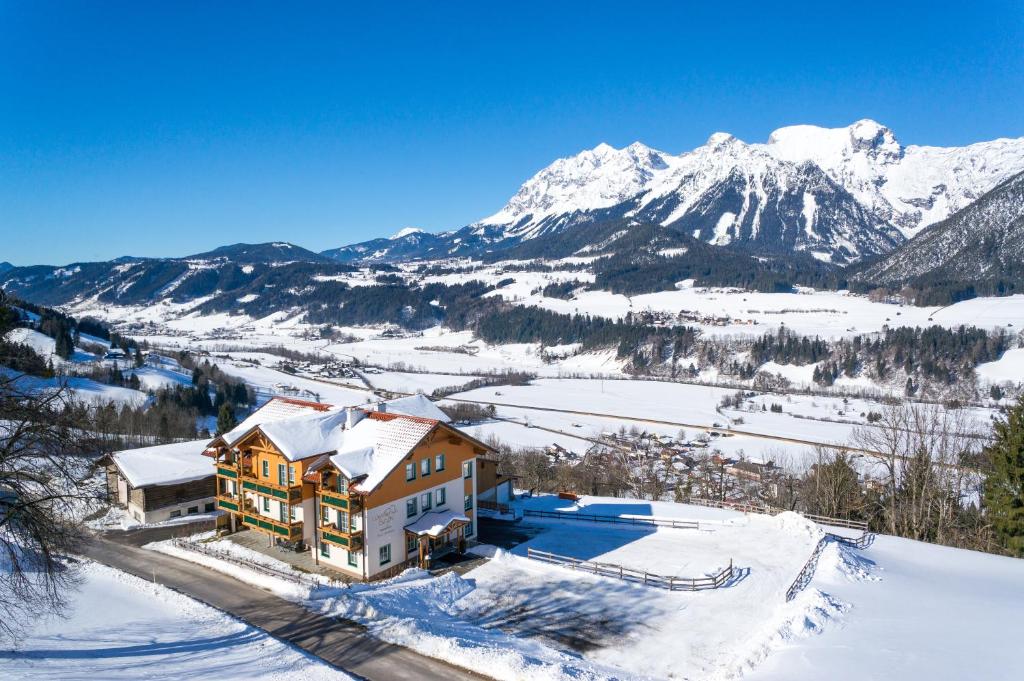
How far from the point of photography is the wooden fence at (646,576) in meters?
27.2

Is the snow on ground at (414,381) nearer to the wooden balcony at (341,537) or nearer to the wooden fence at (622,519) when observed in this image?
the wooden fence at (622,519)

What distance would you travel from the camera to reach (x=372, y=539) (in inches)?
1122

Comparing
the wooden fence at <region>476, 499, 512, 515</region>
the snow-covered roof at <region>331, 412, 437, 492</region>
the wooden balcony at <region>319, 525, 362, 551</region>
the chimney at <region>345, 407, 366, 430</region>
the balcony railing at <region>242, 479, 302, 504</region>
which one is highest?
the chimney at <region>345, 407, 366, 430</region>

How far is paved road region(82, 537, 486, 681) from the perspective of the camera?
19.6 metres

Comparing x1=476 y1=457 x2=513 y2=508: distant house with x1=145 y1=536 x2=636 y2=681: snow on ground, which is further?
x1=476 y1=457 x2=513 y2=508: distant house

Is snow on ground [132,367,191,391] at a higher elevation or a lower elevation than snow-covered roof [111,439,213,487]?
lower

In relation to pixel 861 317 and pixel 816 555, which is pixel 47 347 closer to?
pixel 816 555

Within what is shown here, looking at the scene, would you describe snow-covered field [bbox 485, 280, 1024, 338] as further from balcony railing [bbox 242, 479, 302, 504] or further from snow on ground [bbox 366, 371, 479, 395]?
balcony railing [bbox 242, 479, 302, 504]

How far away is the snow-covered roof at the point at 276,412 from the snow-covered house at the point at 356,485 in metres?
0.21

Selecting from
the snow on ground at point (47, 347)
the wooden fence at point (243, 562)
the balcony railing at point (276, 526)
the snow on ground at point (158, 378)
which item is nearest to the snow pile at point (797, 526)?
the wooden fence at point (243, 562)

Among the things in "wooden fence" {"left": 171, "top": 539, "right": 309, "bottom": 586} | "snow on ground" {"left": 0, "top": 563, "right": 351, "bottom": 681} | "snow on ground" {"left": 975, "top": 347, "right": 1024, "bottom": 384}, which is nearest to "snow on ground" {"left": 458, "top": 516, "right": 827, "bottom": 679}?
"wooden fence" {"left": 171, "top": 539, "right": 309, "bottom": 586}

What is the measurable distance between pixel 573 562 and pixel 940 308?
194 metres

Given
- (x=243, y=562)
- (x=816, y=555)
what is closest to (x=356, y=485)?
(x=243, y=562)

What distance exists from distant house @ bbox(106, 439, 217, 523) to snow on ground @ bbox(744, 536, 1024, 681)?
35.0m
